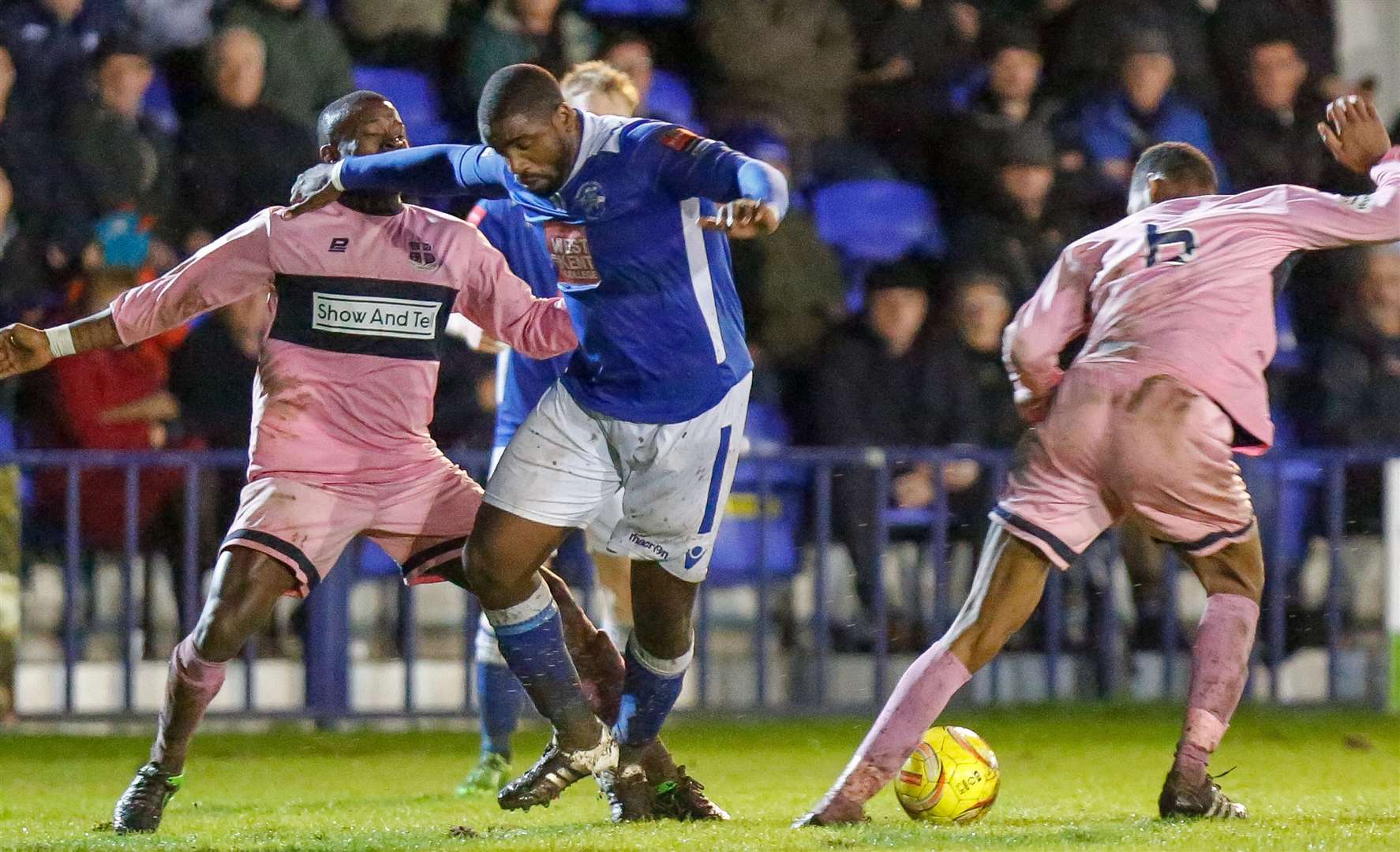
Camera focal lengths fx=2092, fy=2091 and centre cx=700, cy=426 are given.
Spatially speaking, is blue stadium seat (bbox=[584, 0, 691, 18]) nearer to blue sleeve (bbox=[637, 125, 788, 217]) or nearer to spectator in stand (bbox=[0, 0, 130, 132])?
spectator in stand (bbox=[0, 0, 130, 132])

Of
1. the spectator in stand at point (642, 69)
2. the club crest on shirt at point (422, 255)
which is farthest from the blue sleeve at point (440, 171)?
the spectator in stand at point (642, 69)

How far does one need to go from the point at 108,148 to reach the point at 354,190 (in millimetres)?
4246

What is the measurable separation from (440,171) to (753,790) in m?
2.47

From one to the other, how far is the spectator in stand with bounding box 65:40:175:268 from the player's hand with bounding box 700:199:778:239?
17.0 feet

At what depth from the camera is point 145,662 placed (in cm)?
880

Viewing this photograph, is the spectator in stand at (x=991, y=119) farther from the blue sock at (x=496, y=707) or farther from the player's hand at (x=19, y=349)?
the player's hand at (x=19, y=349)

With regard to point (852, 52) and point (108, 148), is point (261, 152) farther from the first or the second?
point (852, 52)

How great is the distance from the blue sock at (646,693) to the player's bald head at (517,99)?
1477 mm

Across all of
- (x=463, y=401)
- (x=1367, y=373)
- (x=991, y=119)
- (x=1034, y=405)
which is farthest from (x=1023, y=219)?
(x=1034, y=405)

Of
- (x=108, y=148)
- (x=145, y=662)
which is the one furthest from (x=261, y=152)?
(x=145, y=662)

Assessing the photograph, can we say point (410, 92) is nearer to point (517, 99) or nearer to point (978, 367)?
point (978, 367)

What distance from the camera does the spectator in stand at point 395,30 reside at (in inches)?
401

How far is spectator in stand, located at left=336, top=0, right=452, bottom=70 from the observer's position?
10.2 m

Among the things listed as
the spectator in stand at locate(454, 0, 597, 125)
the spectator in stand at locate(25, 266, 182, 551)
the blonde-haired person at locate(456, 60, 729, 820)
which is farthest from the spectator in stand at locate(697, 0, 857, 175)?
the blonde-haired person at locate(456, 60, 729, 820)
